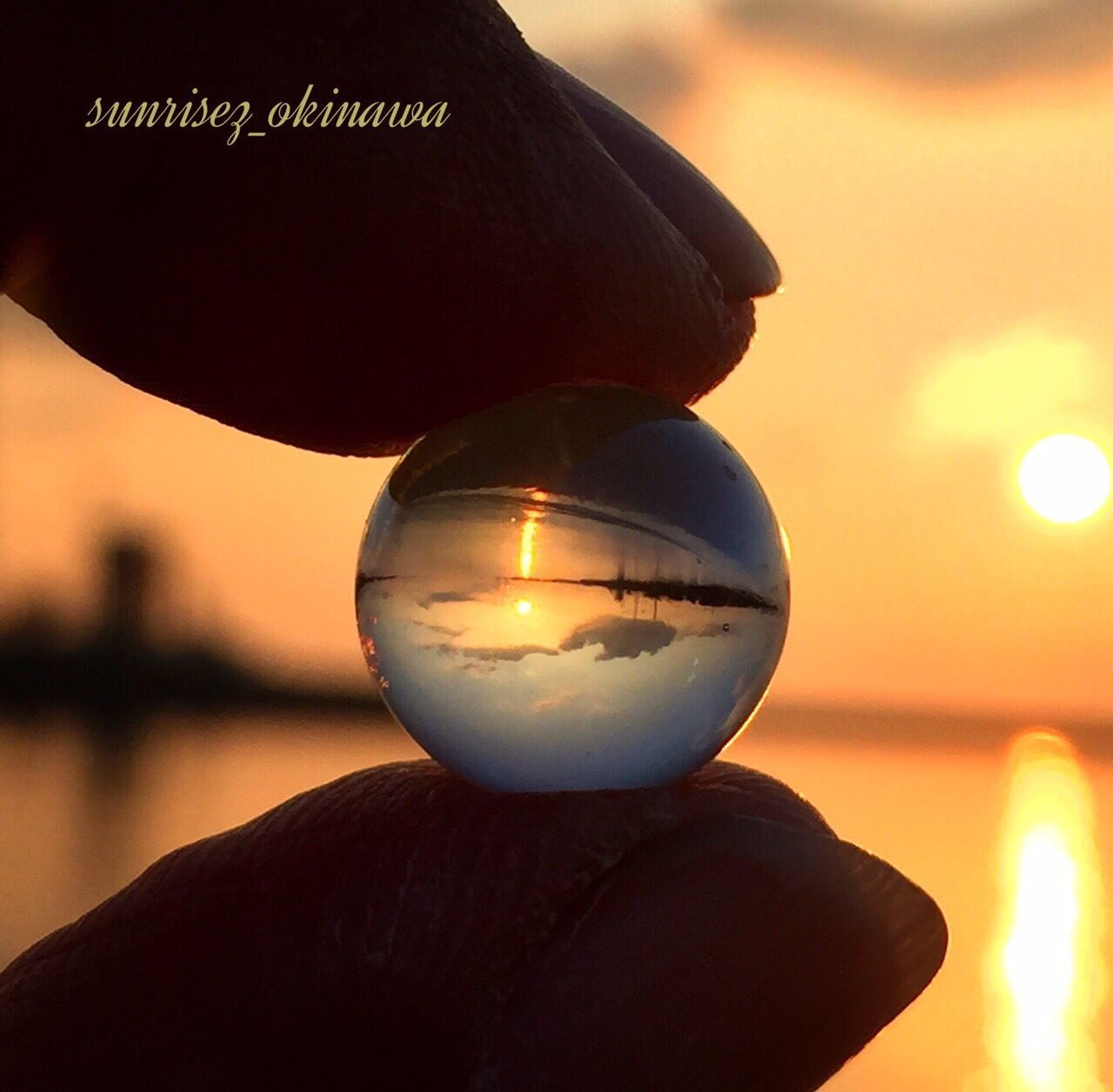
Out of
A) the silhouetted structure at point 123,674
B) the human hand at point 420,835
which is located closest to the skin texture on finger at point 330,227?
the human hand at point 420,835

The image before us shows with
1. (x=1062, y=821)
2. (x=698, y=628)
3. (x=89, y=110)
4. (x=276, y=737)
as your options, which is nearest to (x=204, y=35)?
(x=89, y=110)

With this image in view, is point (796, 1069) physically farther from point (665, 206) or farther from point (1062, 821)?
point (1062, 821)

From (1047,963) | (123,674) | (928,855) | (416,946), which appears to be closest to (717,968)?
(416,946)

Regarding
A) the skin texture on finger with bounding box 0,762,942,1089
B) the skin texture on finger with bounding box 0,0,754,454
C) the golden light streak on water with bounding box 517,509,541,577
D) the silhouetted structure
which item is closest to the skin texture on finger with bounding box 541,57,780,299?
the skin texture on finger with bounding box 0,0,754,454

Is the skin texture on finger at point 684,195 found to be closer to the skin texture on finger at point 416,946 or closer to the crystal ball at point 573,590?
the crystal ball at point 573,590

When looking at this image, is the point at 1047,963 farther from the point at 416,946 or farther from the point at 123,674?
the point at 123,674

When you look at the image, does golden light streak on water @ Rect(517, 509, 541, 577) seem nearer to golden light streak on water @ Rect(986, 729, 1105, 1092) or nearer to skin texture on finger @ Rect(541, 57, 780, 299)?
skin texture on finger @ Rect(541, 57, 780, 299)
